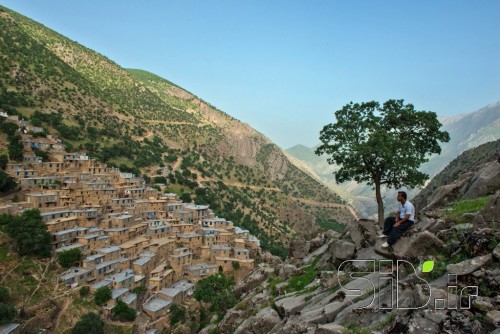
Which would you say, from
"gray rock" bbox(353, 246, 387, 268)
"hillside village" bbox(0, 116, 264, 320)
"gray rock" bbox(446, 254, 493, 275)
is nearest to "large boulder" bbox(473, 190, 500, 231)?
Result: "gray rock" bbox(446, 254, 493, 275)

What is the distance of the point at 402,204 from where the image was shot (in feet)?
38.3

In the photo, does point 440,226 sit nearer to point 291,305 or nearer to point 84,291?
point 291,305

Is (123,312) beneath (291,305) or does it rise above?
beneath

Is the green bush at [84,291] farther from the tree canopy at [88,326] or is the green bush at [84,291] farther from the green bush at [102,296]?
the tree canopy at [88,326]

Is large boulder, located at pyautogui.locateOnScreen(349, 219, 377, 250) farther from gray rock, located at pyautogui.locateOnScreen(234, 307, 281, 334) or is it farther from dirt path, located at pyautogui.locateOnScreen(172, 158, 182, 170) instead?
dirt path, located at pyautogui.locateOnScreen(172, 158, 182, 170)

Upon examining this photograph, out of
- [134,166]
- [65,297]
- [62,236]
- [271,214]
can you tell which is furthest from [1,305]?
[271,214]

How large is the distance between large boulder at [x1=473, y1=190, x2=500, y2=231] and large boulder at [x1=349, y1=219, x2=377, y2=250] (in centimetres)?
609

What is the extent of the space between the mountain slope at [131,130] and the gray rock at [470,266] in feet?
133

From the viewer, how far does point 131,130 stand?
98.4m

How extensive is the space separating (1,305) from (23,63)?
2936 inches

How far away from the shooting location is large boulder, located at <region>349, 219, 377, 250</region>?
16609 millimetres

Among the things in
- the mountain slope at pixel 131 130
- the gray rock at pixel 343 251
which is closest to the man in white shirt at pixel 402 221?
the gray rock at pixel 343 251

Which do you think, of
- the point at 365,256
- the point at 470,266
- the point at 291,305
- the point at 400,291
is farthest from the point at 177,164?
the point at 470,266

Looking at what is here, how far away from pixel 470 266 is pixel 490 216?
3.02 m
